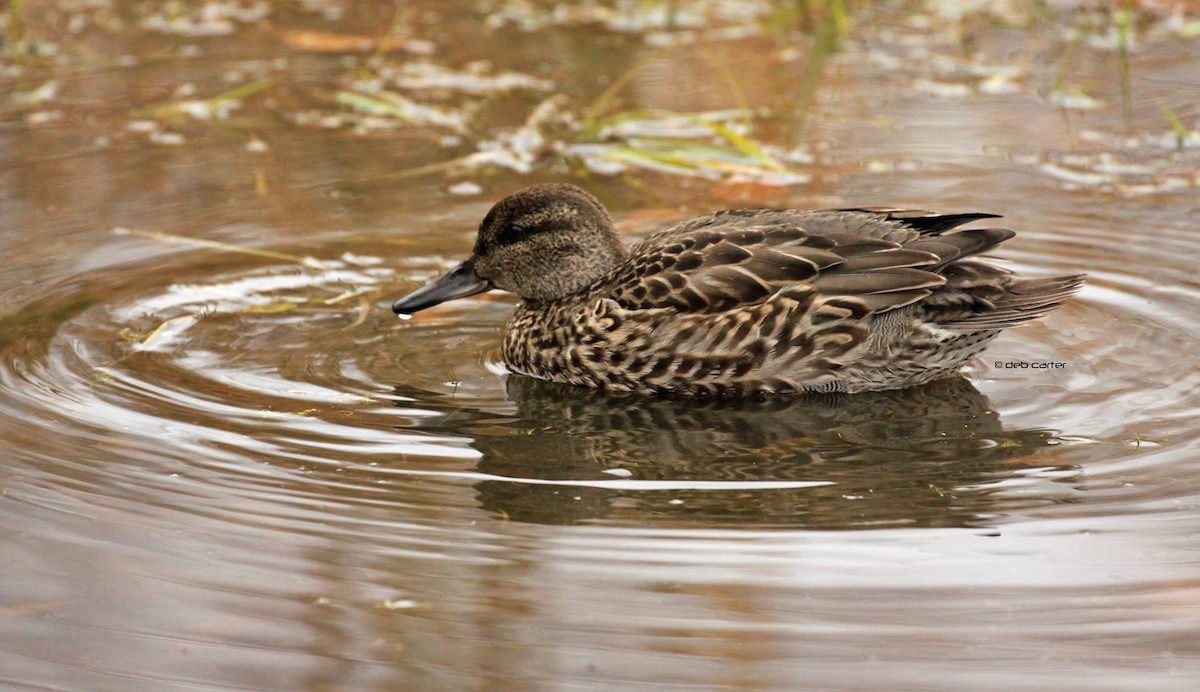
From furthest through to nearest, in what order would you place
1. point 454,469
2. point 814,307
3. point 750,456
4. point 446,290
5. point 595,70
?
point 595,70 → point 446,290 → point 814,307 → point 750,456 → point 454,469

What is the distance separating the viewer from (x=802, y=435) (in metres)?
6.25

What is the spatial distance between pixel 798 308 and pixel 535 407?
1168 mm

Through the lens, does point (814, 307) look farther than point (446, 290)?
No

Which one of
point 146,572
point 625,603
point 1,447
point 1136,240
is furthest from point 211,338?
point 1136,240

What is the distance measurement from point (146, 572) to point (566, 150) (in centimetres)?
565

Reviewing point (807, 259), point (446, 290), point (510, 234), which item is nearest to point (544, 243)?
point (510, 234)

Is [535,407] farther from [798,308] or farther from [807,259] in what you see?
[807,259]

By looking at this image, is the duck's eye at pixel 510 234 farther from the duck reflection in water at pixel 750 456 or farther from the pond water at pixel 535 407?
the duck reflection in water at pixel 750 456

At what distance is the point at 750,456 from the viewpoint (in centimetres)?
597

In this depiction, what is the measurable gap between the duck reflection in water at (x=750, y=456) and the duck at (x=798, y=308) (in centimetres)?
11

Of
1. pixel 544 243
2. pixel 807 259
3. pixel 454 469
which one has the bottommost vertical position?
pixel 454 469

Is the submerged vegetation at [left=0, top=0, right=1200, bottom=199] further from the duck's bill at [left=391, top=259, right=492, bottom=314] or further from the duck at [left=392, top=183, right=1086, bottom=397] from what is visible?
the duck at [left=392, top=183, right=1086, bottom=397]

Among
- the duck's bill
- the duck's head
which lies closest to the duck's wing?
the duck's head

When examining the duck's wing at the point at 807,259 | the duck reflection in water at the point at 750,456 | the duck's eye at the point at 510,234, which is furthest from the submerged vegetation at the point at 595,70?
the duck reflection in water at the point at 750,456
